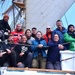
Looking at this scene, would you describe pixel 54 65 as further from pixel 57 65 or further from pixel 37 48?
pixel 37 48

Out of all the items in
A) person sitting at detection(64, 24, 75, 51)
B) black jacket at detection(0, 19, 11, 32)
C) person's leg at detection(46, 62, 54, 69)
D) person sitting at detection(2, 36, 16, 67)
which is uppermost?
black jacket at detection(0, 19, 11, 32)

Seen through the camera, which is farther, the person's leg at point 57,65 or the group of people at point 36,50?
the group of people at point 36,50

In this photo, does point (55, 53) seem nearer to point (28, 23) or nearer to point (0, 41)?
point (0, 41)

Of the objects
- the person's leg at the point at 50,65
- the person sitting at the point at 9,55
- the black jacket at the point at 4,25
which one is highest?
the black jacket at the point at 4,25

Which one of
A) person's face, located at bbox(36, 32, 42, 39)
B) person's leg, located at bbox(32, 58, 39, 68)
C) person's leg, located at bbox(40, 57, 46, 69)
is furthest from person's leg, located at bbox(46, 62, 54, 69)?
person's face, located at bbox(36, 32, 42, 39)

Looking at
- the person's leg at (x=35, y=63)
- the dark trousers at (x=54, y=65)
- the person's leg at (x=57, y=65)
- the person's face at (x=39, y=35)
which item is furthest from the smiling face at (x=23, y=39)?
the person's leg at (x=57, y=65)

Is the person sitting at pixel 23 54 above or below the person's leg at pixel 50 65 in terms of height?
above

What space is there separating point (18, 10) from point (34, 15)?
2.88m

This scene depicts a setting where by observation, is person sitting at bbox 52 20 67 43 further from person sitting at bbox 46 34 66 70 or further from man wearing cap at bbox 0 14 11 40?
man wearing cap at bbox 0 14 11 40

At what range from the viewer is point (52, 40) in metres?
6.99

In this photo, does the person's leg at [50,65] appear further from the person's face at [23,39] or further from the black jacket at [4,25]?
the black jacket at [4,25]

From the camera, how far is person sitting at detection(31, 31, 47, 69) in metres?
6.91

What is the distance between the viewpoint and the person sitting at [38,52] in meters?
6.91

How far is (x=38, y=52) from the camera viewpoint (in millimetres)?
Result: 7000
